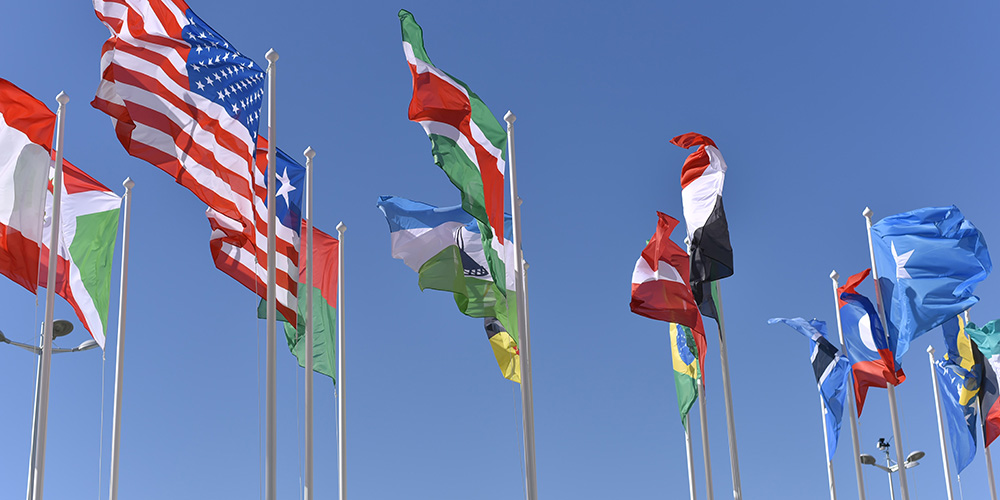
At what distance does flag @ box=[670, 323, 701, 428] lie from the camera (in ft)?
68.5

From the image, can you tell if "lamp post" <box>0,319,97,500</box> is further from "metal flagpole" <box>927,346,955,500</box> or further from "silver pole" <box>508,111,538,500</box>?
"metal flagpole" <box>927,346,955,500</box>

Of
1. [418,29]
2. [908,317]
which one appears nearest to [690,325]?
[908,317]

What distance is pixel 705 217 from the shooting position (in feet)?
62.2

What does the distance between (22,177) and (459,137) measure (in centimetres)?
702

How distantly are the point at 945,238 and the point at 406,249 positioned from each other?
36.2 feet

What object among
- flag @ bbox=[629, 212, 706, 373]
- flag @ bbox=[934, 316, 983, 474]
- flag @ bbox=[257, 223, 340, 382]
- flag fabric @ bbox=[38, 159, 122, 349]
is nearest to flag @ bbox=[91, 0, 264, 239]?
flag @ bbox=[257, 223, 340, 382]

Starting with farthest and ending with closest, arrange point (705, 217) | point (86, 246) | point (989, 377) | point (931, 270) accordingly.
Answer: point (989, 377) < point (931, 270) < point (705, 217) < point (86, 246)

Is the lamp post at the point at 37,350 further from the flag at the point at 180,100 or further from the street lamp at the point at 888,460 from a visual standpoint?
the street lamp at the point at 888,460

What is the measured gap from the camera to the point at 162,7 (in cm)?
1587

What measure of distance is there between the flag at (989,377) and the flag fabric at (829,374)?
4.09 m

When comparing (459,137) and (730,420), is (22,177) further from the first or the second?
(730,420)

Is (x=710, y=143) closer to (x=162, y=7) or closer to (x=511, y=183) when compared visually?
(x=511, y=183)

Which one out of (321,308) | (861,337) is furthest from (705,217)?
(321,308)

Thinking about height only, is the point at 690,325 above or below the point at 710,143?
below
